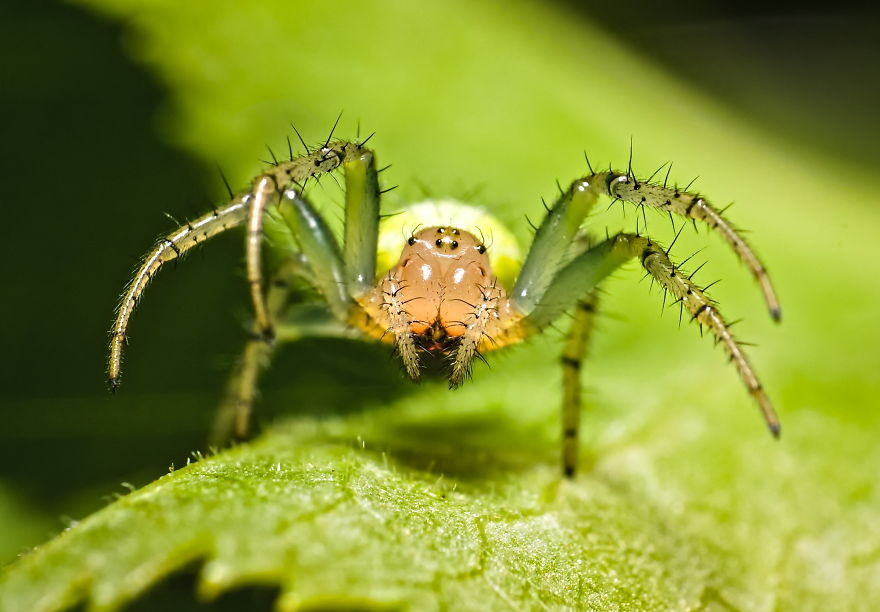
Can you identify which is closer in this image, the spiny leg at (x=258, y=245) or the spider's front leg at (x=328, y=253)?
the spiny leg at (x=258, y=245)

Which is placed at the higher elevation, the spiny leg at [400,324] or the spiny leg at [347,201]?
the spiny leg at [347,201]

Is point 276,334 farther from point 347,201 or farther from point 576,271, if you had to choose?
point 576,271

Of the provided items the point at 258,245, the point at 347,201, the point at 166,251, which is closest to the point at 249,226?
the point at 258,245

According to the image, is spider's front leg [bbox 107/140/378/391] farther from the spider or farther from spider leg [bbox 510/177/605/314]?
spider leg [bbox 510/177/605/314]

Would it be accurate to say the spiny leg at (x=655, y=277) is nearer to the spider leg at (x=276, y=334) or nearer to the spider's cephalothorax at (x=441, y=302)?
the spider's cephalothorax at (x=441, y=302)

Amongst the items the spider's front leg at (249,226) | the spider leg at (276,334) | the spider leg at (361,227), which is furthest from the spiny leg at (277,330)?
the spider's front leg at (249,226)

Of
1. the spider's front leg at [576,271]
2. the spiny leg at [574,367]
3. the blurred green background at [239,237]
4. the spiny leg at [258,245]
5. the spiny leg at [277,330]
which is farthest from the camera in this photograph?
the blurred green background at [239,237]

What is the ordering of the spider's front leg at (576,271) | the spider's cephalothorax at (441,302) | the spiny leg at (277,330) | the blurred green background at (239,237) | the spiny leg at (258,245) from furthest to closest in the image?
1. the blurred green background at (239,237)
2. the spiny leg at (277,330)
3. the spider's cephalothorax at (441,302)
4. the spider's front leg at (576,271)
5. the spiny leg at (258,245)
